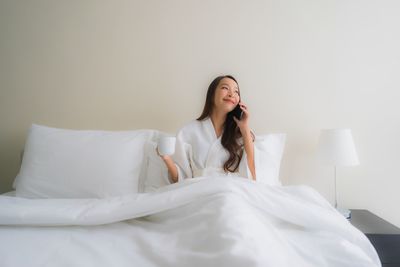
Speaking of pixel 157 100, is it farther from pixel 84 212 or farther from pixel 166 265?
pixel 166 265

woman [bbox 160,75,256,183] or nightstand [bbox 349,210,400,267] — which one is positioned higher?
woman [bbox 160,75,256,183]

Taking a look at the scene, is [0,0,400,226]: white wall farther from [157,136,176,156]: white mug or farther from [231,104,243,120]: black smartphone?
[157,136,176,156]: white mug

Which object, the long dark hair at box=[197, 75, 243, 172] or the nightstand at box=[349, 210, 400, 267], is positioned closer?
the nightstand at box=[349, 210, 400, 267]

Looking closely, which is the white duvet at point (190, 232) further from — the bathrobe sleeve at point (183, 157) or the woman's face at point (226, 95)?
the woman's face at point (226, 95)

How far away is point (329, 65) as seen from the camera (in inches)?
71.1

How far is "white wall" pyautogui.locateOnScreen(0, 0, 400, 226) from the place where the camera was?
5.82 ft

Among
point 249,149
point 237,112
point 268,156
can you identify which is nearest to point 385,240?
point 268,156

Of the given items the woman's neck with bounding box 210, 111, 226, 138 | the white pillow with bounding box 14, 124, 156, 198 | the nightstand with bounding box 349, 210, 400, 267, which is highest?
the woman's neck with bounding box 210, 111, 226, 138

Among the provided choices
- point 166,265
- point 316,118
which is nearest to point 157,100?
point 316,118

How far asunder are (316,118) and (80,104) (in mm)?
1796

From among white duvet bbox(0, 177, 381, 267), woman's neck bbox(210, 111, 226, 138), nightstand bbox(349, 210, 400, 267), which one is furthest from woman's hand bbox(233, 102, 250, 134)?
nightstand bbox(349, 210, 400, 267)

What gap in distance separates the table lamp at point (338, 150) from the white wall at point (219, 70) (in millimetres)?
241

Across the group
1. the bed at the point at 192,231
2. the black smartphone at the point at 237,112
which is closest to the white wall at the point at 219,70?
the black smartphone at the point at 237,112

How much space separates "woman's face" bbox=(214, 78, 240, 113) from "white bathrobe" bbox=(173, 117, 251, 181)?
5.8 inches
